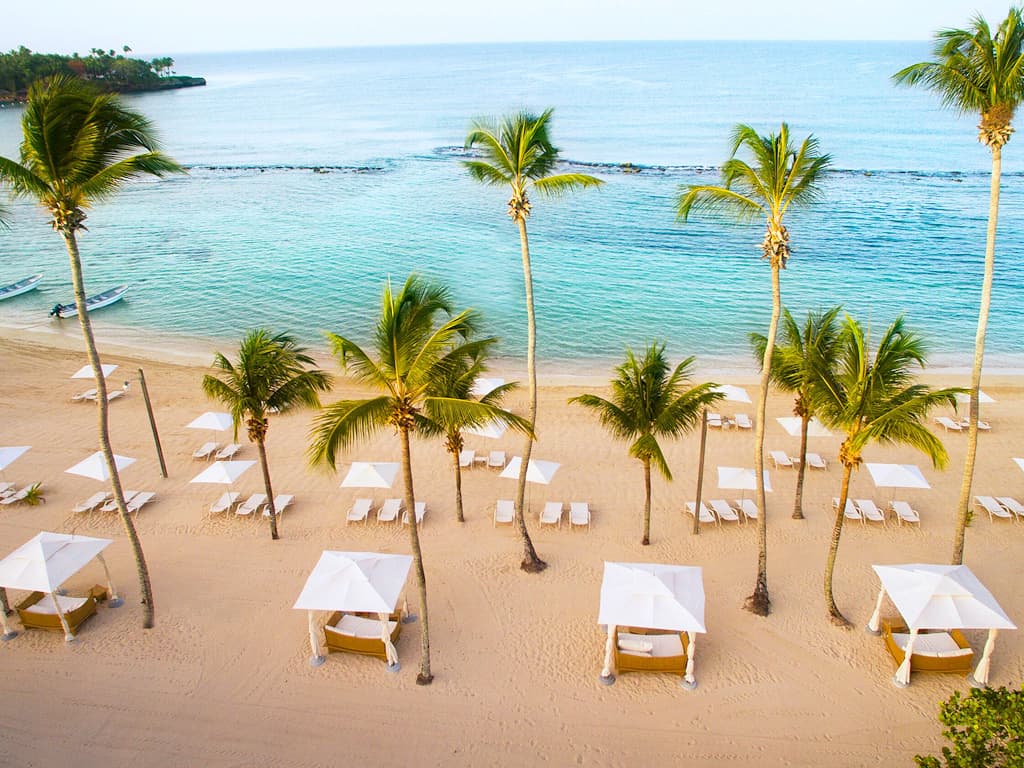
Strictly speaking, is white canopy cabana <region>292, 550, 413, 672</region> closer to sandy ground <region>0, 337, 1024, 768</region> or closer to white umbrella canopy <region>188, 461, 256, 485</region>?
sandy ground <region>0, 337, 1024, 768</region>

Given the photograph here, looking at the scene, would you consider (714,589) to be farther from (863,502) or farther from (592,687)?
(863,502)

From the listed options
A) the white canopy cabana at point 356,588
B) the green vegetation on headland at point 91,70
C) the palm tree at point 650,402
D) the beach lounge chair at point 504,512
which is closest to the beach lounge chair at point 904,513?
the palm tree at point 650,402

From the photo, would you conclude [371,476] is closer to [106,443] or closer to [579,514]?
[579,514]

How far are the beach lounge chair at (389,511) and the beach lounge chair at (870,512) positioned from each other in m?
11.0

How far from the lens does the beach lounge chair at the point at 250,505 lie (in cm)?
1648

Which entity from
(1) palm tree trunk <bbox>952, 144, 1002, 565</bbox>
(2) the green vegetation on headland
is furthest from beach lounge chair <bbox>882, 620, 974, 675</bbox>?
(2) the green vegetation on headland

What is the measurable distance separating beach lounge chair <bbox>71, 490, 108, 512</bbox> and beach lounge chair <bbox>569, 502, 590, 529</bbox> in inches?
449

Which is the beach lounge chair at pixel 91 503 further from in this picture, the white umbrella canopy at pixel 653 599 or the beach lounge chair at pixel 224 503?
the white umbrella canopy at pixel 653 599

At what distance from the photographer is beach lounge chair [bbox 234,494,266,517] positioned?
1648 centimetres

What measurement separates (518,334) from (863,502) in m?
19.4

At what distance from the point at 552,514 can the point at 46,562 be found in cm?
1009

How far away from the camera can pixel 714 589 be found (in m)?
13.9

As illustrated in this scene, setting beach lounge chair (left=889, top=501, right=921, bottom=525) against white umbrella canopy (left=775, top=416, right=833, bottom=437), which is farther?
white umbrella canopy (left=775, top=416, right=833, bottom=437)

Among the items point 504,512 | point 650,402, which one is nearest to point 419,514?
point 504,512
